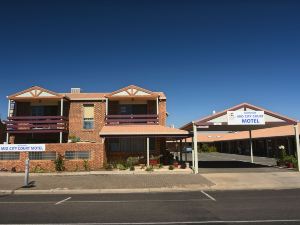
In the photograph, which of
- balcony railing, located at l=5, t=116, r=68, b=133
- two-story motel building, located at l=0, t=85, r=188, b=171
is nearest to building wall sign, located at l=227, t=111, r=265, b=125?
two-story motel building, located at l=0, t=85, r=188, b=171

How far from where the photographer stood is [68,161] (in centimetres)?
2438

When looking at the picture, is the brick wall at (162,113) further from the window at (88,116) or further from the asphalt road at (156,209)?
the asphalt road at (156,209)

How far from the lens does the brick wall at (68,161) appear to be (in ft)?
79.4

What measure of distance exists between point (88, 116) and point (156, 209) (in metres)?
19.6

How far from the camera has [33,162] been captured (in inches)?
953

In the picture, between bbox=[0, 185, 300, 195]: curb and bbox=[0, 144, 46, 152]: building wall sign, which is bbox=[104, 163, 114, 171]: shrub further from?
bbox=[0, 185, 300, 195]: curb

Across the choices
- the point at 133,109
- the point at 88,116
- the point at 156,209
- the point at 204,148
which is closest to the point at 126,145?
the point at 133,109

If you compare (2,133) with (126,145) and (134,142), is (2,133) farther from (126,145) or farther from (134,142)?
(134,142)

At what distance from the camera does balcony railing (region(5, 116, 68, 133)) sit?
93.5 ft

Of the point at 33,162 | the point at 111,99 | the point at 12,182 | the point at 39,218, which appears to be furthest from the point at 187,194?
the point at 111,99

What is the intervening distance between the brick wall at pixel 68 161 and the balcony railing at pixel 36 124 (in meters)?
4.19

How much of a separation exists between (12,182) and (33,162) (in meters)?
5.32

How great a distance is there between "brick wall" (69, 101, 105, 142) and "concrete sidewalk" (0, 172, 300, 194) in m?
8.31

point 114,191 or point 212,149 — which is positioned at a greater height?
point 212,149
